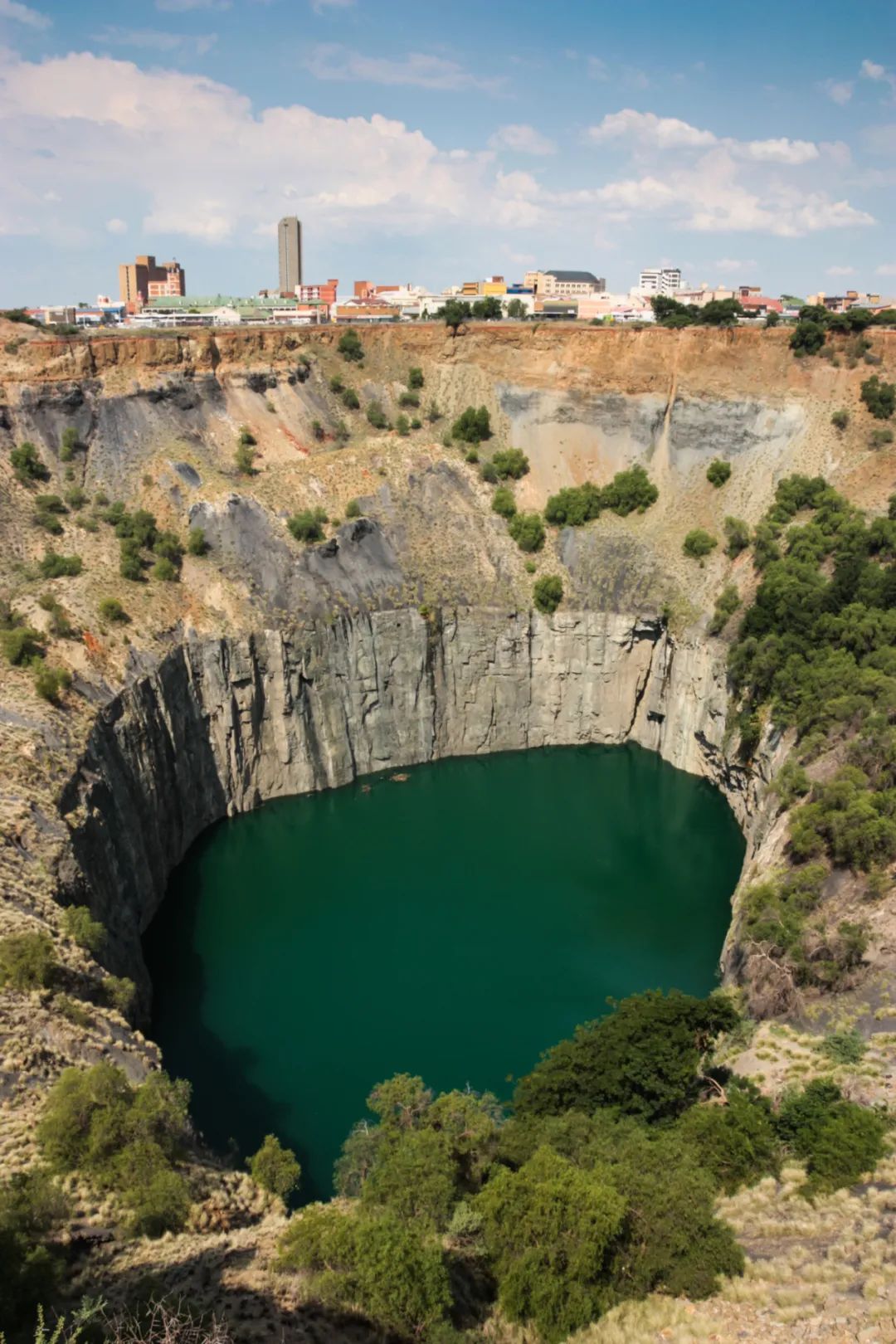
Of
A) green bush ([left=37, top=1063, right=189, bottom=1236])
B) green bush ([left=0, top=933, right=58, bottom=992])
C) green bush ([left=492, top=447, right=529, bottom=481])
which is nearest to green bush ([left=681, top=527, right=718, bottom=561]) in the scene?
green bush ([left=492, top=447, right=529, bottom=481])

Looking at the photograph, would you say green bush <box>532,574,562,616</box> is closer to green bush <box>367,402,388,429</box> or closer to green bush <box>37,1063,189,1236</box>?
green bush <box>367,402,388,429</box>

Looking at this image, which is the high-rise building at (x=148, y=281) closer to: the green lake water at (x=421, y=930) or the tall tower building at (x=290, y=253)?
the tall tower building at (x=290, y=253)

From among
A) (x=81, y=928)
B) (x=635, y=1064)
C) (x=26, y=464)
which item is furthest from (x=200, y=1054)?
(x=26, y=464)

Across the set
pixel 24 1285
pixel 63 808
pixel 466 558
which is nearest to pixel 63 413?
pixel 466 558

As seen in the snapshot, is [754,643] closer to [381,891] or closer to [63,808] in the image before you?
[381,891]

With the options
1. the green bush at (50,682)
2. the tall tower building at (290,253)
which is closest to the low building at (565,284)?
the tall tower building at (290,253)

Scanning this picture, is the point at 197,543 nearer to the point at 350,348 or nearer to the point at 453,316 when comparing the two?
the point at 350,348
